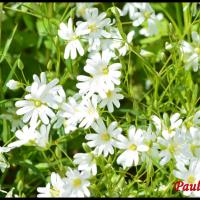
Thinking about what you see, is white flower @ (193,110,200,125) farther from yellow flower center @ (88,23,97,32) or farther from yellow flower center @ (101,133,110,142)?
yellow flower center @ (88,23,97,32)

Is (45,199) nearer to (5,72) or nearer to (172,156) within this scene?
(172,156)

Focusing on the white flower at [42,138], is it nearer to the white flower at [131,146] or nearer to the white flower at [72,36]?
the white flower at [131,146]

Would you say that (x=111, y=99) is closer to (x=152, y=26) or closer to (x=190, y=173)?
(x=190, y=173)

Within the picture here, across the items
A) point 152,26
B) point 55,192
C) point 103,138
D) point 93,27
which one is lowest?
point 55,192

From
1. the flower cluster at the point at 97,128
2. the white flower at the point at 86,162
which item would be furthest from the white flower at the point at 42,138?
the white flower at the point at 86,162

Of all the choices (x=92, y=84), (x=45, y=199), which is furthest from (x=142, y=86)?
(x=45, y=199)

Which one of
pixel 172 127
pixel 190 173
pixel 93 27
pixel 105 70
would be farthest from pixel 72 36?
pixel 190 173
